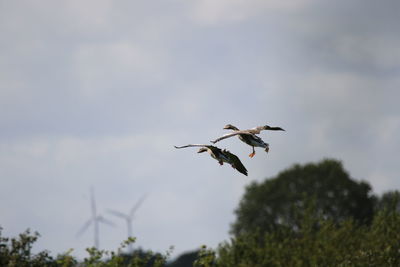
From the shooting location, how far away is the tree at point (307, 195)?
180 feet

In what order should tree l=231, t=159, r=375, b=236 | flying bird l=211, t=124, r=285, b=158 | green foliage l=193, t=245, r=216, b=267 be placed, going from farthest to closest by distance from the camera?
tree l=231, t=159, r=375, b=236 < green foliage l=193, t=245, r=216, b=267 < flying bird l=211, t=124, r=285, b=158

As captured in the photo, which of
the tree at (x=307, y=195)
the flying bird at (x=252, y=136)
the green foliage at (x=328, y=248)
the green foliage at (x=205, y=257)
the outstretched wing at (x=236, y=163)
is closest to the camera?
the flying bird at (x=252, y=136)

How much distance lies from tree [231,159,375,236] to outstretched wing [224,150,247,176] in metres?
50.5

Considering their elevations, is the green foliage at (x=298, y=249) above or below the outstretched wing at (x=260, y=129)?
above

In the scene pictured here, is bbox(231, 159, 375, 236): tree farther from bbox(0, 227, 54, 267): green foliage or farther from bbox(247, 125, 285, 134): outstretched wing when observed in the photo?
bbox(247, 125, 285, 134): outstretched wing

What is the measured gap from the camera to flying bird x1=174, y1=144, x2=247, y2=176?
4449 millimetres

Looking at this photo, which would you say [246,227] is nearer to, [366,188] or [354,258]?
[366,188]

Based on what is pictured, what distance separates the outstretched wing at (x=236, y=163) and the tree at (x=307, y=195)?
50.5 m

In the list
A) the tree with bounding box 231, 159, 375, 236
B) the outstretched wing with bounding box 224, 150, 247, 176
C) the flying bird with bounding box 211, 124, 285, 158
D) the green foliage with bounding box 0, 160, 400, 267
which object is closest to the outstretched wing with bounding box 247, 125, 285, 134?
the flying bird with bounding box 211, 124, 285, 158

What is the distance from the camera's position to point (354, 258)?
68.3ft

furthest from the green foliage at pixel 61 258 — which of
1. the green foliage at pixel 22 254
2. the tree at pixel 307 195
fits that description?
the tree at pixel 307 195

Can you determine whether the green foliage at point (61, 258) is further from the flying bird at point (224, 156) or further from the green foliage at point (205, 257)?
the flying bird at point (224, 156)

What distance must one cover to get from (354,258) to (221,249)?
7524 millimetres

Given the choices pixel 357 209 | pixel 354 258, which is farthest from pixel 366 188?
pixel 354 258
